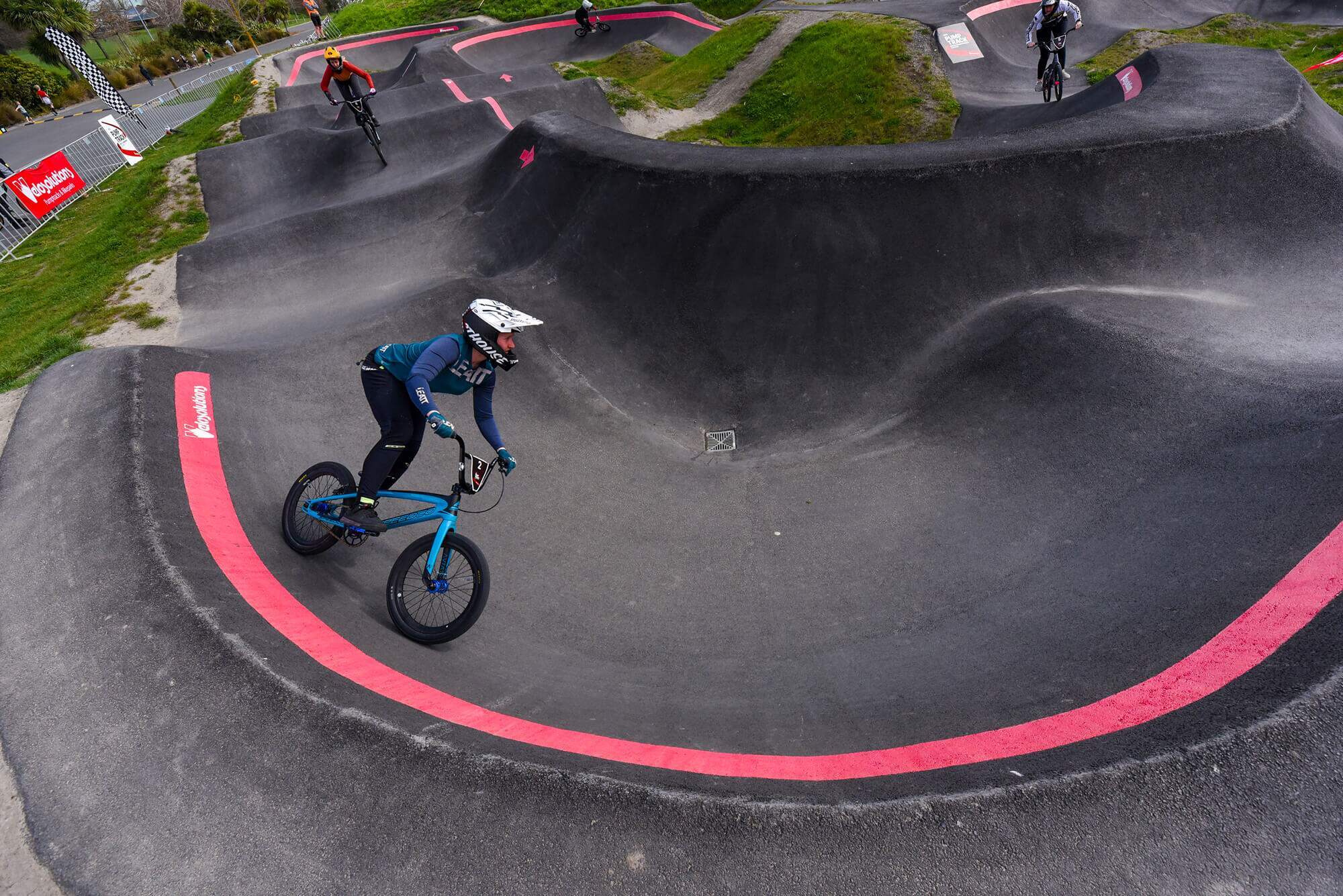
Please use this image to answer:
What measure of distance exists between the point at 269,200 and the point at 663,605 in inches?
660

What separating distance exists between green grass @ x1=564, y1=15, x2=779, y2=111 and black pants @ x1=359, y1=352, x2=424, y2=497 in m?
19.0

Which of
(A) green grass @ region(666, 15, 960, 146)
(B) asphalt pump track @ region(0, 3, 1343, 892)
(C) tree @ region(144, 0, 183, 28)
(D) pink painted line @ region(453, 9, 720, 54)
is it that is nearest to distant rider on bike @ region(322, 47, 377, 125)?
(B) asphalt pump track @ region(0, 3, 1343, 892)

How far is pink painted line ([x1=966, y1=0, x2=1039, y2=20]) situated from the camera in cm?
1994

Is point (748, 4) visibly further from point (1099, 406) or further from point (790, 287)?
point (1099, 406)

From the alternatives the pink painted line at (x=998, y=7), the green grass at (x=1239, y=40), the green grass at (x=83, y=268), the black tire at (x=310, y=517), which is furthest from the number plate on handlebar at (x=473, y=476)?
the pink painted line at (x=998, y=7)

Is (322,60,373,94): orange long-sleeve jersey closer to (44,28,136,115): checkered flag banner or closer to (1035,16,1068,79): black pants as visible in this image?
(1035,16,1068,79): black pants

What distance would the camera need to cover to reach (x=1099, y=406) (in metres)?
7.20

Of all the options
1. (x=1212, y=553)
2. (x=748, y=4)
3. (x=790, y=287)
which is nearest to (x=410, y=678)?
(x=1212, y=553)

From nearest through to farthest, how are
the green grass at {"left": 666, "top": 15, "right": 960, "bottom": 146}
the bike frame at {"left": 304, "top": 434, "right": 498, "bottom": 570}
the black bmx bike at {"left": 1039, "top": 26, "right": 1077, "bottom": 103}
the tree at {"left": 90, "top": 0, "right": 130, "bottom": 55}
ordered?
the bike frame at {"left": 304, "top": 434, "right": 498, "bottom": 570}
the black bmx bike at {"left": 1039, "top": 26, "right": 1077, "bottom": 103}
the green grass at {"left": 666, "top": 15, "right": 960, "bottom": 146}
the tree at {"left": 90, "top": 0, "right": 130, "bottom": 55}

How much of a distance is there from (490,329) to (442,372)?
25.6 inches

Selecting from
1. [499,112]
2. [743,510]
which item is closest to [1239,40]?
[499,112]

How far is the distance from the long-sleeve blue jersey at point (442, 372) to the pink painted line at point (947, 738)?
2014mm

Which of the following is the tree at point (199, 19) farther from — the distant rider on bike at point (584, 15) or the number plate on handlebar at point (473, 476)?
the number plate on handlebar at point (473, 476)

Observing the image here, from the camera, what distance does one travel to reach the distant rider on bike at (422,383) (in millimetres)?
5117
